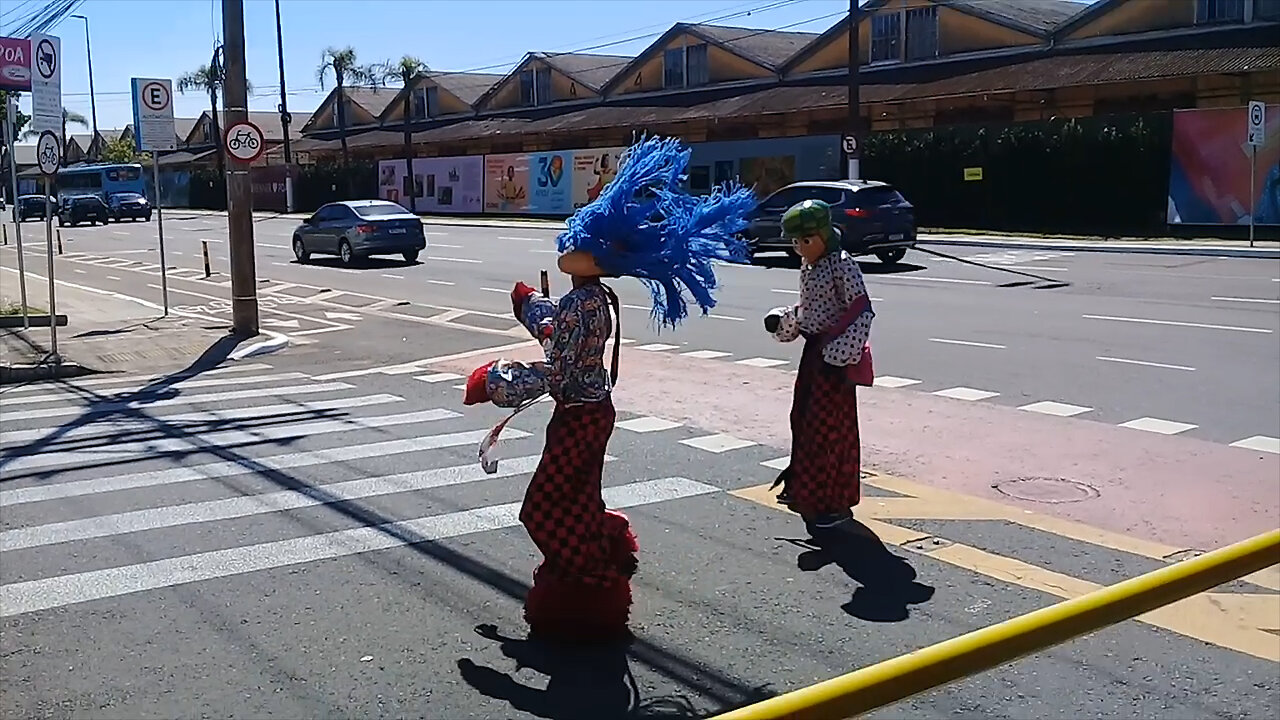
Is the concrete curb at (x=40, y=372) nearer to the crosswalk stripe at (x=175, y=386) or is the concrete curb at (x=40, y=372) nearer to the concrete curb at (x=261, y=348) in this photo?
the crosswalk stripe at (x=175, y=386)

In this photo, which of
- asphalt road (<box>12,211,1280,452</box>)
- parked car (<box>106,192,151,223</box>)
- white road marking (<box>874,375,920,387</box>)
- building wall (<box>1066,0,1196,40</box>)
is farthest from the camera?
parked car (<box>106,192,151,223</box>)

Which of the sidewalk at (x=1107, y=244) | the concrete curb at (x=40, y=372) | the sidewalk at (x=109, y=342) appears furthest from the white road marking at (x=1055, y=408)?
the sidewalk at (x=1107, y=244)

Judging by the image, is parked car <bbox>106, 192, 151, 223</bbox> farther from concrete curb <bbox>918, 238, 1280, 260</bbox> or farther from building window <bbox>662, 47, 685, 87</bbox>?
concrete curb <bbox>918, 238, 1280, 260</bbox>

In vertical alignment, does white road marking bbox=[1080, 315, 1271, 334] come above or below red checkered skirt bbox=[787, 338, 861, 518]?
below

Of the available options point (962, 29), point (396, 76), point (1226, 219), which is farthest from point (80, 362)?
point (396, 76)

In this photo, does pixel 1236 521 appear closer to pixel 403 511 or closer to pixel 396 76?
pixel 403 511

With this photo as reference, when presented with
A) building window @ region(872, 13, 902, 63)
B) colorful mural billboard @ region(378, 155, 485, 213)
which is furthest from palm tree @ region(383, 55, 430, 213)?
building window @ region(872, 13, 902, 63)

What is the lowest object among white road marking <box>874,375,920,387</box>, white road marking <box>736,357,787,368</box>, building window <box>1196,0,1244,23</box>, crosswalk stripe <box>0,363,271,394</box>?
crosswalk stripe <box>0,363,271,394</box>

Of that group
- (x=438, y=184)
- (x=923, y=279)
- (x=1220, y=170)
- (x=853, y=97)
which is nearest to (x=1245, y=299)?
(x=923, y=279)

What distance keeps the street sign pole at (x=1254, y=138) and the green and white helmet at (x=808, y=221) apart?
75.6 ft

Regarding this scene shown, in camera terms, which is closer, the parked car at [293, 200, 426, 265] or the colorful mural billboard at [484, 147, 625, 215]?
the parked car at [293, 200, 426, 265]

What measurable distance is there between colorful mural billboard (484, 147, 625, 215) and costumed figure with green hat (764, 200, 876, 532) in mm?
38816

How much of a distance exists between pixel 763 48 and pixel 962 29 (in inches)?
474

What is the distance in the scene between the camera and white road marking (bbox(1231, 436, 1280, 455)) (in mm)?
8672
